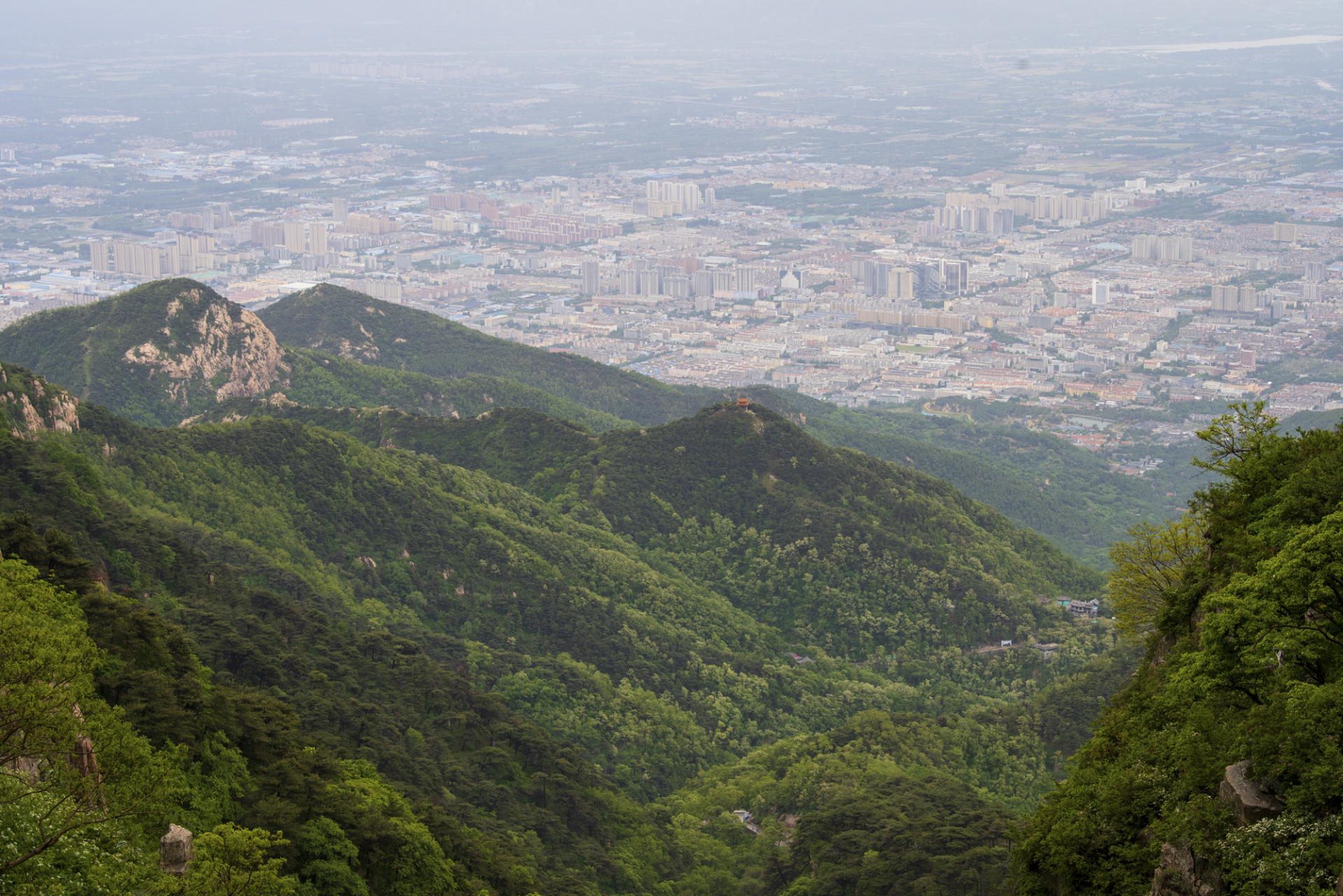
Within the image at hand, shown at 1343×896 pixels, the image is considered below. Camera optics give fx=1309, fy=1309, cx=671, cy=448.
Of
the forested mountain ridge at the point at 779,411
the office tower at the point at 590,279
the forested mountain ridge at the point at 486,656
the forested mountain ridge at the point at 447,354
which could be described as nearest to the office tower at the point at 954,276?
the office tower at the point at 590,279

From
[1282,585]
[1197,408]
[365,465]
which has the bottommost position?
[1197,408]

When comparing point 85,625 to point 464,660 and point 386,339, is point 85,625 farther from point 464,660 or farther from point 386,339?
point 386,339

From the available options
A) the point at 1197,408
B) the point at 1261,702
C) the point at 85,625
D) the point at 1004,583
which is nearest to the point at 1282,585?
the point at 1261,702

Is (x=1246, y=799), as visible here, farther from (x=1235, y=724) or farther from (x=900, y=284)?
(x=900, y=284)

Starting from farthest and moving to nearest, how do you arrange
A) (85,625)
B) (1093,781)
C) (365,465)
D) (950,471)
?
(950,471) < (365,465) < (85,625) < (1093,781)

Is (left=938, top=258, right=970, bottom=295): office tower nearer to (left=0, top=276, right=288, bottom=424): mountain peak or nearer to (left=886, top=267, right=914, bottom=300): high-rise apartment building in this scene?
(left=886, top=267, right=914, bottom=300): high-rise apartment building
